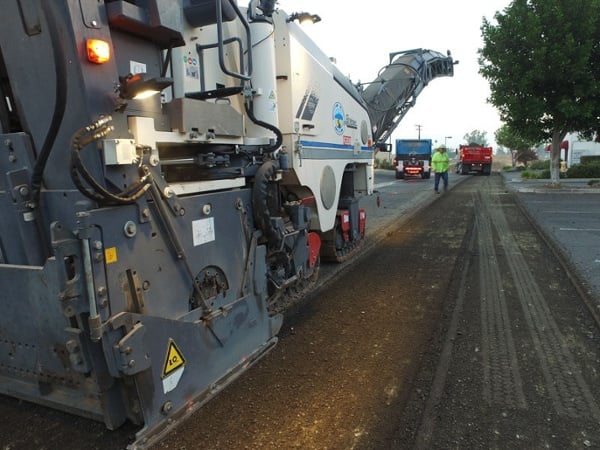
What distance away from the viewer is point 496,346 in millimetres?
3711

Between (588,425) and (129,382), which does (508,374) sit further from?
(129,382)

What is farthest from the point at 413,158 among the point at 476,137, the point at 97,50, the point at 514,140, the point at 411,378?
the point at 476,137

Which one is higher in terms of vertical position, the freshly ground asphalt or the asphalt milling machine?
the asphalt milling machine

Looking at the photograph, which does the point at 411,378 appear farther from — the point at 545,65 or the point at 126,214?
the point at 545,65

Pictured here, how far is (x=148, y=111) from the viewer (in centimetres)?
262

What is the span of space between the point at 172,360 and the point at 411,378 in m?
1.69

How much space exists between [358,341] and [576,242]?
567 cm

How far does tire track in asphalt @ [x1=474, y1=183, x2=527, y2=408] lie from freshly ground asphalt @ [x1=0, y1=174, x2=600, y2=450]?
12 millimetres

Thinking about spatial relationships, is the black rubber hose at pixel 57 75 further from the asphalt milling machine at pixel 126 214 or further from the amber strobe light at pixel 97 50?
the amber strobe light at pixel 97 50

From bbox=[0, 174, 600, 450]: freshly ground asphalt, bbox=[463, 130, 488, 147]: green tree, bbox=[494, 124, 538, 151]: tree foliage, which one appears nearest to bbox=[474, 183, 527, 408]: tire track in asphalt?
bbox=[0, 174, 600, 450]: freshly ground asphalt

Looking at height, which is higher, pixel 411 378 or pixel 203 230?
pixel 203 230

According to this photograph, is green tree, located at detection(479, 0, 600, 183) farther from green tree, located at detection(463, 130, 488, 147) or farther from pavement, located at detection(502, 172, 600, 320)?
green tree, located at detection(463, 130, 488, 147)

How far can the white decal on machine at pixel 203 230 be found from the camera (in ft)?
9.53

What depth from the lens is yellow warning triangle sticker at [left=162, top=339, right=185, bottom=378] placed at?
2.55 m
